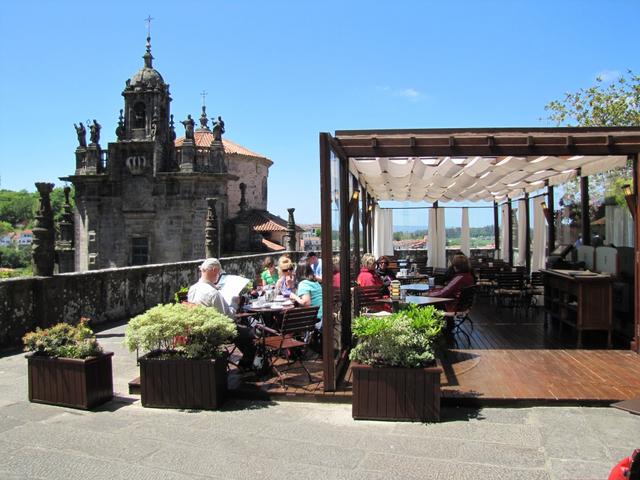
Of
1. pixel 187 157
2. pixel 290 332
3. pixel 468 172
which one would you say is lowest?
pixel 290 332

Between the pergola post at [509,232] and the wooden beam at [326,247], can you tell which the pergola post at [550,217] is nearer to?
the pergola post at [509,232]

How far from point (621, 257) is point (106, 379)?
23.2ft

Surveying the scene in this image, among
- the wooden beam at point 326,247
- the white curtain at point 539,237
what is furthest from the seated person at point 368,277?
the white curtain at point 539,237

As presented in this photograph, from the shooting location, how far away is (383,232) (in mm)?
16797

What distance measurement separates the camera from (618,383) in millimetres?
5355

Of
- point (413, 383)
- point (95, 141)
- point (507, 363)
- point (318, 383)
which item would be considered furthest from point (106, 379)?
point (95, 141)

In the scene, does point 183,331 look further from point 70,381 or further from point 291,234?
point 291,234

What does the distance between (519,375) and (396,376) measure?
1.88m

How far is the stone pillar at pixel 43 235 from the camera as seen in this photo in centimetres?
874

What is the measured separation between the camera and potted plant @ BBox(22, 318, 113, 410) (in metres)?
5.01

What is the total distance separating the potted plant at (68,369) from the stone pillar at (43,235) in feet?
13.2

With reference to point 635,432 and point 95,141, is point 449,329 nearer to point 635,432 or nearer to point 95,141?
point 635,432

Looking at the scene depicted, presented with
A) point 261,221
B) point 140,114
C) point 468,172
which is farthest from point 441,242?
point 140,114

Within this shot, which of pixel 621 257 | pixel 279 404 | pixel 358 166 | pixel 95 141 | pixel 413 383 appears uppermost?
pixel 95 141
